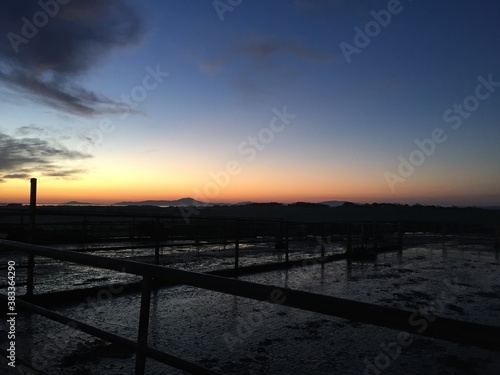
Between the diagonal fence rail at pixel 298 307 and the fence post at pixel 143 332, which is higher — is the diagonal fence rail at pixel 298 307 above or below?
above

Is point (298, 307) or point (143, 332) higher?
point (298, 307)

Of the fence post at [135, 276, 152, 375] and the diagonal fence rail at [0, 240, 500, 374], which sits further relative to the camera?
the fence post at [135, 276, 152, 375]

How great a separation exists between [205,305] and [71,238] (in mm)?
12596

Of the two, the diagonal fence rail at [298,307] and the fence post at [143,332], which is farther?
the fence post at [143,332]

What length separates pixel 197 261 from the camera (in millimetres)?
11719

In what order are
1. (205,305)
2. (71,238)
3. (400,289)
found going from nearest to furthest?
1. (205,305)
2. (400,289)
3. (71,238)

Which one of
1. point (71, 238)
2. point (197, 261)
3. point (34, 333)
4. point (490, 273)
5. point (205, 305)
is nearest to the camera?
point (34, 333)

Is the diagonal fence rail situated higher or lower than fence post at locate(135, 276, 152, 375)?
higher

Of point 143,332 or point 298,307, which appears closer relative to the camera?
point 298,307

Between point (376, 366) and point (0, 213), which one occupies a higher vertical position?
point (0, 213)

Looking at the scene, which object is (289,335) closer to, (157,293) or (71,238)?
(157,293)

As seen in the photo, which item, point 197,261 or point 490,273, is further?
point 197,261

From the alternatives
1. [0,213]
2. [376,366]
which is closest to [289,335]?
[376,366]

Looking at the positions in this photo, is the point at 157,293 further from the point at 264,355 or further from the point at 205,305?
the point at 264,355
